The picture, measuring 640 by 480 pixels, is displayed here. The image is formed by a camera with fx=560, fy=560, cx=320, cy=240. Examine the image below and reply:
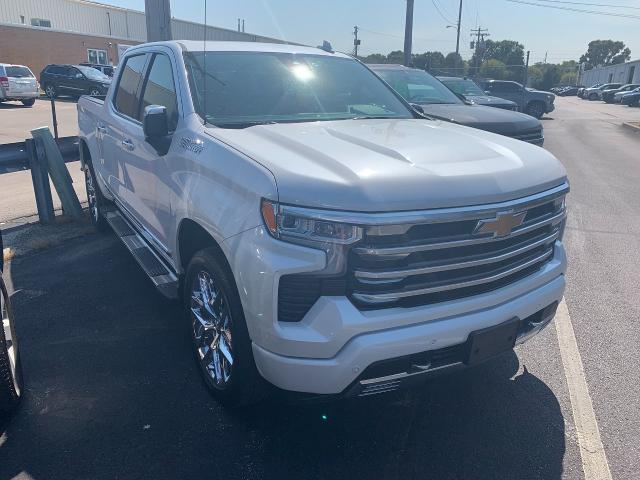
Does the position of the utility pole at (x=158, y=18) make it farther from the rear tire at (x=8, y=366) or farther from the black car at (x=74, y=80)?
the black car at (x=74, y=80)

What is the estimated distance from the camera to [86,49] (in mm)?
42312

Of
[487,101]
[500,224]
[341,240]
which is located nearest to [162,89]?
[341,240]

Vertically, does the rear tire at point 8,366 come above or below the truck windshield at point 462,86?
below

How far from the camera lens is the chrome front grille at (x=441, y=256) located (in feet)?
7.93

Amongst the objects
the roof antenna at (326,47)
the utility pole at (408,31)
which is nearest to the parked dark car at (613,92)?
the utility pole at (408,31)

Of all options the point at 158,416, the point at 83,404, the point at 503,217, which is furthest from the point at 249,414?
the point at 503,217

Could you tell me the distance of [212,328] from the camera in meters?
3.11

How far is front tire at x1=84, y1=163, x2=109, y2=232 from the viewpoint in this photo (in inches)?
244

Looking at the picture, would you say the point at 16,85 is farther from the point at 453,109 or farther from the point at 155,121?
the point at 155,121

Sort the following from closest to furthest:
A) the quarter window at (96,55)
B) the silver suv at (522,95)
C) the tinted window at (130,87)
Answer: the tinted window at (130,87) < the silver suv at (522,95) < the quarter window at (96,55)

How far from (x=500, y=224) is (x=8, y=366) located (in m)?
2.60

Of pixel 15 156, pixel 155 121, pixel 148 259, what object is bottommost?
pixel 148 259

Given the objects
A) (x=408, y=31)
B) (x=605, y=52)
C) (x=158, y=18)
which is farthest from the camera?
(x=605, y=52)

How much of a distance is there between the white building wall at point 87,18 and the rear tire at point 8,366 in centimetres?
4367
